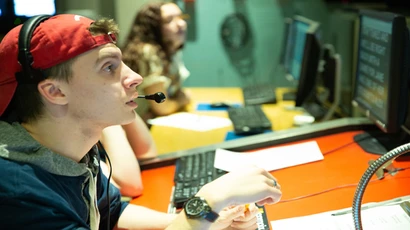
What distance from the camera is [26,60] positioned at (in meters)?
0.86

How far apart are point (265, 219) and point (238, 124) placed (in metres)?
1.04

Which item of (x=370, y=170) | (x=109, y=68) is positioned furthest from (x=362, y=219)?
(x=109, y=68)

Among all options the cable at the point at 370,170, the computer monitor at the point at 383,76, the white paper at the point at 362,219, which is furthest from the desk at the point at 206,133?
the cable at the point at 370,170

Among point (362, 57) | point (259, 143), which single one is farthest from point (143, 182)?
point (362, 57)

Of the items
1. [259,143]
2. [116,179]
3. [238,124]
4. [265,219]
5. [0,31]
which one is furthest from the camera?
[0,31]

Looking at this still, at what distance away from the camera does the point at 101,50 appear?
0.91m

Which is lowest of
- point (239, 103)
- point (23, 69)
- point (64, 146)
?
point (239, 103)

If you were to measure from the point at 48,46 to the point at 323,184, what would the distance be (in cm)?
80

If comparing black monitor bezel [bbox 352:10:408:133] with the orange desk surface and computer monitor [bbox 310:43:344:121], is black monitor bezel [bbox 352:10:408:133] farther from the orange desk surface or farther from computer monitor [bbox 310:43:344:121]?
computer monitor [bbox 310:43:344:121]

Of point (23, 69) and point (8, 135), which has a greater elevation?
point (23, 69)

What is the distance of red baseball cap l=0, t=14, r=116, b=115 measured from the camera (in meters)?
0.86

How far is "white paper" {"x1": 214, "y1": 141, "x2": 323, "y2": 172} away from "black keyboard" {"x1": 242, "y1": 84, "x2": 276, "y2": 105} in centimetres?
115

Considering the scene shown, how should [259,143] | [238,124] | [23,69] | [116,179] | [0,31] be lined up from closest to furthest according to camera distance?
[23,69] → [116,179] → [259,143] → [238,124] → [0,31]

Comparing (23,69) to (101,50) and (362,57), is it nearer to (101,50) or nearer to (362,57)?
(101,50)
